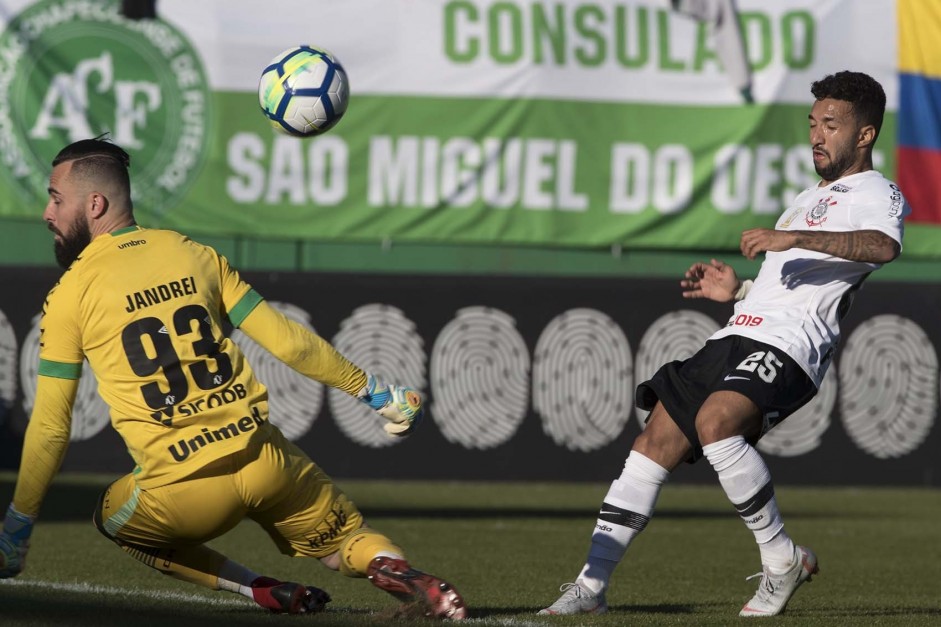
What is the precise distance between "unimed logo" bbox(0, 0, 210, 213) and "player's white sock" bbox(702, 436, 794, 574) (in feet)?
32.0

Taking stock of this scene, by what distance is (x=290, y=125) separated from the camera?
7867 mm

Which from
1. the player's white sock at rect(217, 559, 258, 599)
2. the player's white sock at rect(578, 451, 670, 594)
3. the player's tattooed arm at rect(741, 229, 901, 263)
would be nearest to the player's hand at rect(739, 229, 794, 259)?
the player's tattooed arm at rect(741, 229, 901, 263)

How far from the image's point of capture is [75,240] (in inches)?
213

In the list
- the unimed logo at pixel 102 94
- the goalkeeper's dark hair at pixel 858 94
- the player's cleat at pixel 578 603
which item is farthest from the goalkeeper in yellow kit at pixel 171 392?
the unimed logo at pixel 102 94

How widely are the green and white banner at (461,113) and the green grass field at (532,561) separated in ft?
8.85

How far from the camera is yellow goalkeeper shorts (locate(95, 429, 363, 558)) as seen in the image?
17.2 ft

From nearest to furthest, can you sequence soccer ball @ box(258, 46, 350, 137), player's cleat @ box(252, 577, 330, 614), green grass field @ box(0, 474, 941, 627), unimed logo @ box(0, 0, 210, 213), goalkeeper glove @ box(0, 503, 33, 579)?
goalkeeper glove @ box(0, 503, 33, 579), player's cleat @ box(252, 577, 330, 614), green grass field @ box(0, 474, 941, 627), soccer ball @ box(258, 46, 350, 137), unimed logo @ box(0, 0, 210, 213)

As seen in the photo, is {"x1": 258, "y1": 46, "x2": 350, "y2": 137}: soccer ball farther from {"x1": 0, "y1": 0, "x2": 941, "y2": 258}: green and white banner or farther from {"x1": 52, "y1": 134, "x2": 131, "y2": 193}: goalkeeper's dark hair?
{"x1": 0, "y1": 0, "x2": 941, "y2": 258}: green and white banner

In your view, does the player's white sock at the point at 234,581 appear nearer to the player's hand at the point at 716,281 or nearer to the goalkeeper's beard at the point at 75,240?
the goalkeeper's beard at the point at 75,240

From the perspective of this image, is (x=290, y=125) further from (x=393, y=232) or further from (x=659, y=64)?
(x=659, y=64)

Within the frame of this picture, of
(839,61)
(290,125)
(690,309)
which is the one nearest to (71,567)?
(290,125)

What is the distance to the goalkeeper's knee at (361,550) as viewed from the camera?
215 inches

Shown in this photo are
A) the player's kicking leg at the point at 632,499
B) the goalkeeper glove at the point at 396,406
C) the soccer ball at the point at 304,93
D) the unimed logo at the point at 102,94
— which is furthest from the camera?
the unimed logo at the point at 102,94

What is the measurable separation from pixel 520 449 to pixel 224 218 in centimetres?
347
